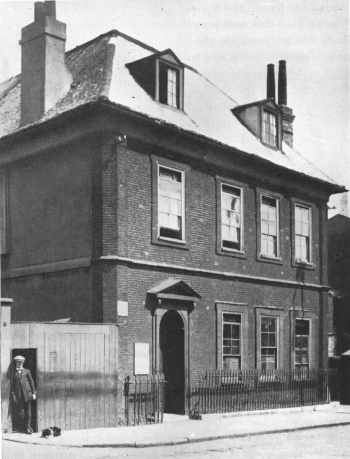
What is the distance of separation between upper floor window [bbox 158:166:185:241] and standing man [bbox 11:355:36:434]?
575cm

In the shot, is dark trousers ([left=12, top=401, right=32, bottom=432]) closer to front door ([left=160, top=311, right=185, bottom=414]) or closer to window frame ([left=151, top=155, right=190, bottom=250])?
front door ([left=160, top=311, right=185, bottom=414])

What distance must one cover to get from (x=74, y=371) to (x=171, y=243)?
189 inches

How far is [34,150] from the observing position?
1870 cm

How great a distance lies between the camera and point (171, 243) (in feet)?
60.8

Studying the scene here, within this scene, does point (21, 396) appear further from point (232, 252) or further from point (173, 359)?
point (232, 252)

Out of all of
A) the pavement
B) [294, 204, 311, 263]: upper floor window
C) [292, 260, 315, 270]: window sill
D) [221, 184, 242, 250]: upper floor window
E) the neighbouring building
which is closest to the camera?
the pavement

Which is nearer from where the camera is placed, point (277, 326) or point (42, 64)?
point (42, 64)

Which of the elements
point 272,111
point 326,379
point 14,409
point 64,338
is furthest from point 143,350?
point 272,111

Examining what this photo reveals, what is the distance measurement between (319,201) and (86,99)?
1064cm

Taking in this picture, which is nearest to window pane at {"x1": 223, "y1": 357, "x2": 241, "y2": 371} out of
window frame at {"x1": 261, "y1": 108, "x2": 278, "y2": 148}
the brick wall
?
the brick wall

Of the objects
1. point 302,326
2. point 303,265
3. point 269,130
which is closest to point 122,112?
point 269,130

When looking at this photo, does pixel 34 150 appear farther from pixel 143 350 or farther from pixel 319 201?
pixel 319 201

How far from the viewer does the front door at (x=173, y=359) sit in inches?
731

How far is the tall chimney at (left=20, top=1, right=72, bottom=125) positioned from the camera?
1886 centimetres
